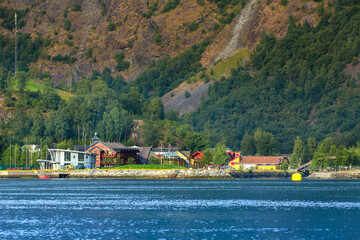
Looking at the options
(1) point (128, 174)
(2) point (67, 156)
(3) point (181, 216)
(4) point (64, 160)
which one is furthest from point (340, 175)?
(3) point (181, 216)

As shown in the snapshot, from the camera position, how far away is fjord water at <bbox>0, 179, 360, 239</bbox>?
6275cm

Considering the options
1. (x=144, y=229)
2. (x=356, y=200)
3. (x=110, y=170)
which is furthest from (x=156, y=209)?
(x=110, y=170)

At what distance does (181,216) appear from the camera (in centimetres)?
7825

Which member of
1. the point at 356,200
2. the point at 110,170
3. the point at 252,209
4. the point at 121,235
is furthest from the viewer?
the point at 110,170

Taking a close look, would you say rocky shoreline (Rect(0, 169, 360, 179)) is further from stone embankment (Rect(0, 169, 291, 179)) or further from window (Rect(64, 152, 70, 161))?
window (Rect(64, 152, 70, 161))

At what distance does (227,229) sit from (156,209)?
22.9m

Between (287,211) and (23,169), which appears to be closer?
(287,211)

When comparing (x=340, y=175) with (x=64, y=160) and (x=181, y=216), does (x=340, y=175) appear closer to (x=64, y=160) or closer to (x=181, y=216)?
(x=64, y=160)

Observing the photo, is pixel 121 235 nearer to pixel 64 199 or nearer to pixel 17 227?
pixel 17 227

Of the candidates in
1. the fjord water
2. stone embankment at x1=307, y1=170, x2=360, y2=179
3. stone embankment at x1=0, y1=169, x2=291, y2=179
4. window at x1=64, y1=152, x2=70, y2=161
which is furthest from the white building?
the fjord water

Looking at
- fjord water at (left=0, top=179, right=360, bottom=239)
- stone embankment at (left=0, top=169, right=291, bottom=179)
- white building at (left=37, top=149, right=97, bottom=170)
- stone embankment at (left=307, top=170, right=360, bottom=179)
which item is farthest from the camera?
white building at (left=37, top=149, right=97, bottom=170)

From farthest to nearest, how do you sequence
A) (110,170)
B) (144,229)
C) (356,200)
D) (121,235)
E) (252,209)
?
(110,170) → (356,200) → (252,209) → (144,229) → (121,235)

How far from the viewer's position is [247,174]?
192000 mm

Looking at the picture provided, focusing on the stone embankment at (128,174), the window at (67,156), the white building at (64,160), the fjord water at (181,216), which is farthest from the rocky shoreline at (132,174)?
the fjord water at (181,216)
